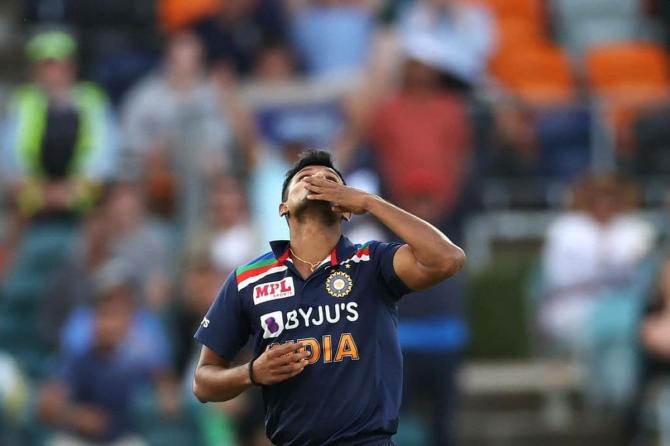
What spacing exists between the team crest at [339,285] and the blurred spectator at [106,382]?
5.04 metres

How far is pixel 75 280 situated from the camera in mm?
11008

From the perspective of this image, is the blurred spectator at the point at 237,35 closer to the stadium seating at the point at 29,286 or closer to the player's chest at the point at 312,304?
the stadium seating at the point at 29,286

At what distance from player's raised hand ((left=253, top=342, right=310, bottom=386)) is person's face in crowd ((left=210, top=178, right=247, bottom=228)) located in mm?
5788

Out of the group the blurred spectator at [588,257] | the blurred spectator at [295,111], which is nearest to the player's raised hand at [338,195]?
the blurred spectator at [295,111]

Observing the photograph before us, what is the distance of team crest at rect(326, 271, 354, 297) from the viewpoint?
5387mm

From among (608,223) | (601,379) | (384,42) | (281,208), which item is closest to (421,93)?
(384,42)

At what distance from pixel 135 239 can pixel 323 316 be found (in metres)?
5.91

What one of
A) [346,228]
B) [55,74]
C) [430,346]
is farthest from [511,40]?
[430,346]

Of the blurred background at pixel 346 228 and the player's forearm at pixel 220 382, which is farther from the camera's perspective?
the blurred background at pixel 346 228

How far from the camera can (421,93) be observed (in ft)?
36.6

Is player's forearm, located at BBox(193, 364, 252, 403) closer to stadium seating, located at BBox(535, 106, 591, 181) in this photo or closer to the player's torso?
the player's torso

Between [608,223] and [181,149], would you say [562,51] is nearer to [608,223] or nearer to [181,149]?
[608,223]

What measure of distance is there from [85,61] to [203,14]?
4.22 ft

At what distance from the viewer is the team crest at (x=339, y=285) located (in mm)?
5387
